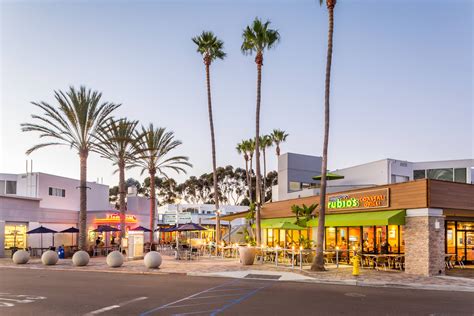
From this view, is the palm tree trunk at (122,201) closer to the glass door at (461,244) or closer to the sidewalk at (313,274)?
the sidewalk at (313,274)

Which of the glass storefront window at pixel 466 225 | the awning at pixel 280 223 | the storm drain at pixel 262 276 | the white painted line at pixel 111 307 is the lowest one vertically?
the storm drain at pixel 262 276

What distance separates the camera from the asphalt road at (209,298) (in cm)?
1323

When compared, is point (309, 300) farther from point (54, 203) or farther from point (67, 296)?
point (54, 203)

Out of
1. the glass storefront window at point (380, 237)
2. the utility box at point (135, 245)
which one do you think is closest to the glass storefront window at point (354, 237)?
the glass storefront window at point (380, 237)

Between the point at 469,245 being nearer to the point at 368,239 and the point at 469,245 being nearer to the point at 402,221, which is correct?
the point at 368,239

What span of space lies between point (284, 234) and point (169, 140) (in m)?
15.1

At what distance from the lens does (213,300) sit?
15.1m

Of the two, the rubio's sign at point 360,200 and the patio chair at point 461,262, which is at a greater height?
the rubio's sign at point 360,200

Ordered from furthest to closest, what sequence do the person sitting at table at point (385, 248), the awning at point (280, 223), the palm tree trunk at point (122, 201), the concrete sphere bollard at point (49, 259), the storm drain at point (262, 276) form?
the palm tree trunk at point (122, 201) → the awning at point (280, 223) → the concrete sphere bollard at point (49, 259) → the person sitting at table at point (385, 248) → the storm drain at point (262, 276)

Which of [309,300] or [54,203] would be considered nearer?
[309,300]

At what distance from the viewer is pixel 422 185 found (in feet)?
74.1

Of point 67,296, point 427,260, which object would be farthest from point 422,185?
point 67,296

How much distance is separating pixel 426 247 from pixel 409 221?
1632 millimetres

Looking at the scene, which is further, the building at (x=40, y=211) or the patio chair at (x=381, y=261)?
the building at (x=40, y=211)
